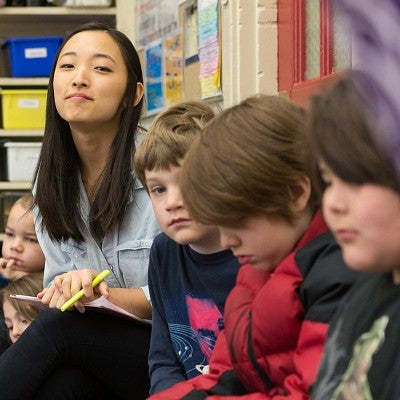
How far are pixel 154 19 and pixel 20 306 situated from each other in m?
1.50

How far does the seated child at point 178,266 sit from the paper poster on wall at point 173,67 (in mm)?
1480

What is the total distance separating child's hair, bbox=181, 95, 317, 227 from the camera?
1291mm

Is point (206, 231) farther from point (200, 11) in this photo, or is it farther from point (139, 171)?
point (200, 11)

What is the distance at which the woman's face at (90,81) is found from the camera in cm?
225

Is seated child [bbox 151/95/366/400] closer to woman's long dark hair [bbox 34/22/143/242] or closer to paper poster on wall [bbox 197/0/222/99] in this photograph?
woman's long dark hair [bbox 34/22/143/242]

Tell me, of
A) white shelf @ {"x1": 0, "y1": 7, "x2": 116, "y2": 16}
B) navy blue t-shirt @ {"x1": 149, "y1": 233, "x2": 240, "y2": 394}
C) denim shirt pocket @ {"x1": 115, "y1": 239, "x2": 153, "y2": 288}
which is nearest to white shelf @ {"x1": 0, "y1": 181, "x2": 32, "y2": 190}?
white shelf @ {"x1": 0, "y1": 7, "x2": 116, "y2": 16}

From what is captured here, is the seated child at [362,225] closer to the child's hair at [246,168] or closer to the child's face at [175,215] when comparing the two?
the child's hair at [246,168]

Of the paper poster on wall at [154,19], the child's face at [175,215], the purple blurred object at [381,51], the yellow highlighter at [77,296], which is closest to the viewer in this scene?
the purple blurred object at [381,51]

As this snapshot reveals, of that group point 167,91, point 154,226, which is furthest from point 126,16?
point 154,226

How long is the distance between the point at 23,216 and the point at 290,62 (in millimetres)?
981

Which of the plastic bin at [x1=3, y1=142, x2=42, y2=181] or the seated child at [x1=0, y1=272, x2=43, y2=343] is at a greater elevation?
the plastic bin at [x1=3, y1=142, x2=42, y2=181]

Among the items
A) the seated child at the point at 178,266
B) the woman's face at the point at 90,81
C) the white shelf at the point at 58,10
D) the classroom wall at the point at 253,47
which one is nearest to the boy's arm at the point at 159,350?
the seated child at the point at 178,266

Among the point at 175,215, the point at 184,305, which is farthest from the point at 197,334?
the point at 175,215

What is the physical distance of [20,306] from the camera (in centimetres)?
264
